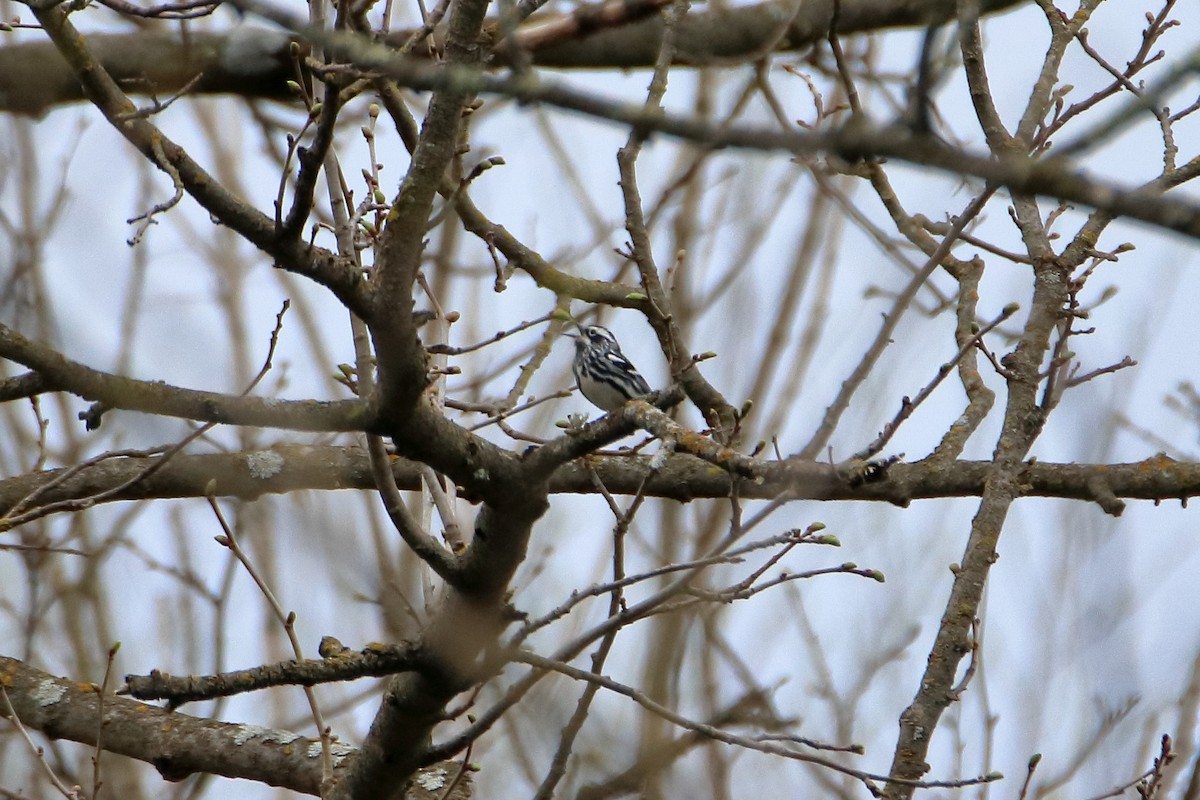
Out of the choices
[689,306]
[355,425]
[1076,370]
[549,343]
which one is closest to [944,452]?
[1076,370]

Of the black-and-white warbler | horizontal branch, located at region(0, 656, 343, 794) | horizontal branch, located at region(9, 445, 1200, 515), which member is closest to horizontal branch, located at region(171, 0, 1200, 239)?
horizontal branch, located at region(9, 445, 1200, 515)

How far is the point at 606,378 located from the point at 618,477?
1528 millimetres

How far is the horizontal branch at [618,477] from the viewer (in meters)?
3.56

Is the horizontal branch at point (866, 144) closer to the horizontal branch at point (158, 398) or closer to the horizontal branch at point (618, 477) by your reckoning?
the horizontal branch at point (158, 398)

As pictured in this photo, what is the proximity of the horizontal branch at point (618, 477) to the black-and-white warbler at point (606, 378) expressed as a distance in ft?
4.45

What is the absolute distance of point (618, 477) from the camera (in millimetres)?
3668

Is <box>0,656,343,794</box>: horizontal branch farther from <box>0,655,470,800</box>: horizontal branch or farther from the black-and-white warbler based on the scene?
the black-and-white warbler

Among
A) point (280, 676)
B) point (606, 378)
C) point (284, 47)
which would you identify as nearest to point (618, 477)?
point (280, 676)

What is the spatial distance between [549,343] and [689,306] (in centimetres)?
356

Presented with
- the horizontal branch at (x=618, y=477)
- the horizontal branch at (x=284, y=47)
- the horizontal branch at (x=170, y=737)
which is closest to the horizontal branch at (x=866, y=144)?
the horizontal branch at (x=618, y=477)

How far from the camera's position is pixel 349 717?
22.8ft

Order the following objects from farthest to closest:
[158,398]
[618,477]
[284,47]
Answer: [284,47]
[618,477]
[158,398]

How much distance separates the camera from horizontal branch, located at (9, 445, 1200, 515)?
356 centimetres

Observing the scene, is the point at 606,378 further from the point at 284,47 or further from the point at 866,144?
the point at 866,144
